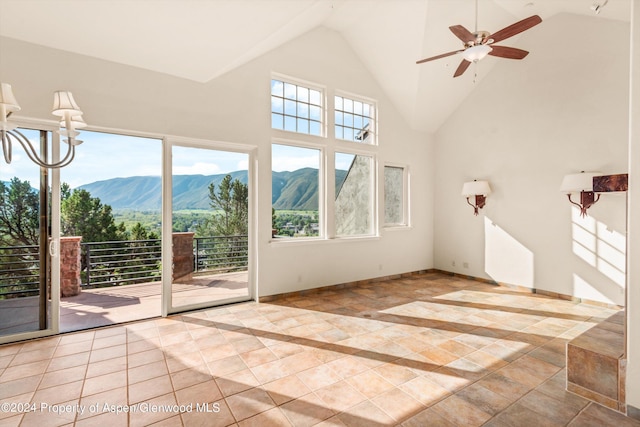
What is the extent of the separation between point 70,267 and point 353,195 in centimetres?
486

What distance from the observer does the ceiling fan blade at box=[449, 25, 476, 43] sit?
9.55 ft

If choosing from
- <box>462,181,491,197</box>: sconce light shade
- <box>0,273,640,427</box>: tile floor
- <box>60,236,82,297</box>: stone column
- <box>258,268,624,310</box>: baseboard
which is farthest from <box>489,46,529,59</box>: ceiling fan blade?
<box>60,236,82,297</box>: stone column

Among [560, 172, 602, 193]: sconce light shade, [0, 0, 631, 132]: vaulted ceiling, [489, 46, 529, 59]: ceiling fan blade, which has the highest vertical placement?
[0, 0, 631, 132]: vaulted ceiling

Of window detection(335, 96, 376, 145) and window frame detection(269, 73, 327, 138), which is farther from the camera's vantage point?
window detection(335, 96, 376, 145)

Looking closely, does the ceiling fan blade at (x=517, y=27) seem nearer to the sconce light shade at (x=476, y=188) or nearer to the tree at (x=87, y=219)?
the sconce light shade at (x=476, y=188)

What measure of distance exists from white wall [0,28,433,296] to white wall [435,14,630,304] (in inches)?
38.4

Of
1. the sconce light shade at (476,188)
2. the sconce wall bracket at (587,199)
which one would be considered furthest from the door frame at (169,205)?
Result: the sconce wall bracket at (587,199)

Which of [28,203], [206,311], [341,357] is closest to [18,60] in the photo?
[28,203]

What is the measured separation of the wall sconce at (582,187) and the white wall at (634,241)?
106 inches

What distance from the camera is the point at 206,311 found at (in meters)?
4.05

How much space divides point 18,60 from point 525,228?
7165 millimetres

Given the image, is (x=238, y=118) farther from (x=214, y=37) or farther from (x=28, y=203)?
(x=28, y=203)

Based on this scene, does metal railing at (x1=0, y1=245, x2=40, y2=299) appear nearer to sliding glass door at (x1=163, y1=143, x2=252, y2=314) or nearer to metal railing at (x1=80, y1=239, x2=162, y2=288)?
sliding glass door at (x1=163, y1=143, x2=252, y2=314)

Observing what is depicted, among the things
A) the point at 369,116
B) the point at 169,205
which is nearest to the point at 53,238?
the point at 169,205
